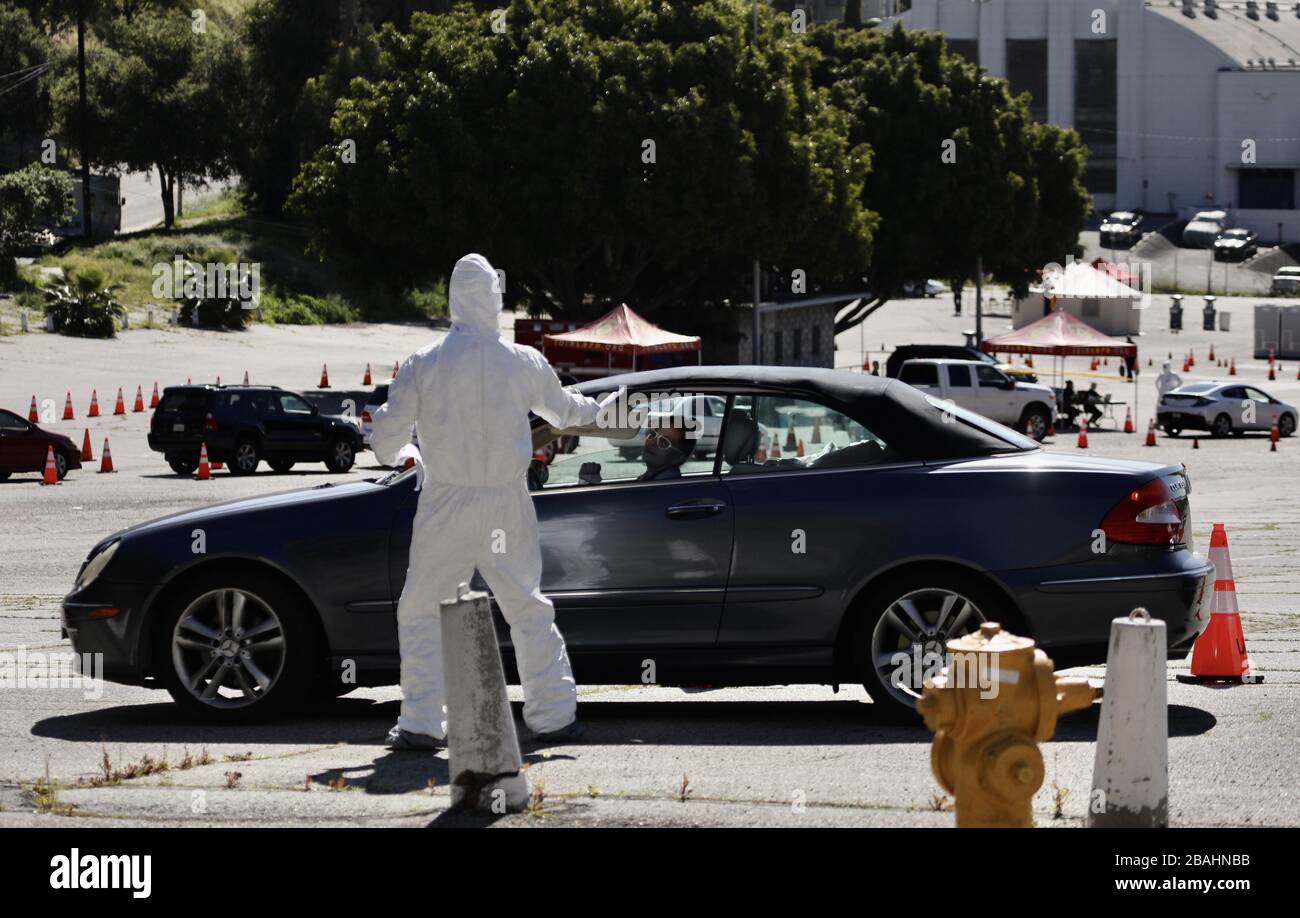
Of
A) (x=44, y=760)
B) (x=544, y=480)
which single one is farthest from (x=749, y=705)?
(x=44, y=760)

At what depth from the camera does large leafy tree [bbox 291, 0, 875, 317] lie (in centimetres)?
4753

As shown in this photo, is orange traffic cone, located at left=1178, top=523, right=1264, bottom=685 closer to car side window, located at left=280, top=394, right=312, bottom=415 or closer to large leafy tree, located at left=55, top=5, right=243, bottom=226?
car side window, located at left=280, top=394, right=312, bottom=415

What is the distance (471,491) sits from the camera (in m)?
7.54

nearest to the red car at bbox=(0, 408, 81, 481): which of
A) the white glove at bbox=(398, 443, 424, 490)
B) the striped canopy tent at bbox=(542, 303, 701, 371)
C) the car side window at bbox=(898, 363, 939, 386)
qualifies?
the striped canopy tent at bbox=(542, 303, 701, 371)

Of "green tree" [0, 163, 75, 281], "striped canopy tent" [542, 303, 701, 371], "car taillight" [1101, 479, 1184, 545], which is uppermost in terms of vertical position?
"green tree" [0, 163, 75, 281]

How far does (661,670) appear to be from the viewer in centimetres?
848

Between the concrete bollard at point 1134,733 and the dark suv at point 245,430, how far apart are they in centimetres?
2554

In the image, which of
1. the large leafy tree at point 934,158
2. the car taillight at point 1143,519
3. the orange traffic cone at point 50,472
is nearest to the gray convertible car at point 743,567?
the car taillight at point 1143,519

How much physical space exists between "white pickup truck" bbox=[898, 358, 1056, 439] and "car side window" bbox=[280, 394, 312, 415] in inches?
602

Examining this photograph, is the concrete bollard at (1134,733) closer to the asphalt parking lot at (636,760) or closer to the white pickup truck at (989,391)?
the asphalt parking lot at (636,760)

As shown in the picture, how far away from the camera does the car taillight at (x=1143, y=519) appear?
27.7 feet

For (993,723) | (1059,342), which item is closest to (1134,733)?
(993,723)

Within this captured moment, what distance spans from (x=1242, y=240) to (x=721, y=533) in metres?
100
